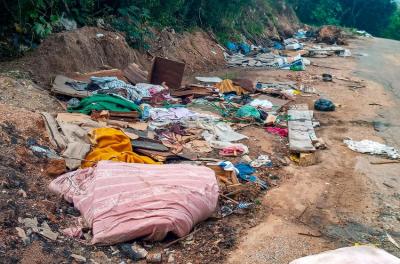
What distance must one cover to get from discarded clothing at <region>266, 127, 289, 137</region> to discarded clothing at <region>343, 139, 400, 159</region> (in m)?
1.10

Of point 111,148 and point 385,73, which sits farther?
point 385,73

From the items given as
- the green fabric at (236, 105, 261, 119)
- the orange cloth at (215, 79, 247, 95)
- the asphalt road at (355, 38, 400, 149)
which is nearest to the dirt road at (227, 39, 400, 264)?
the asphalt road at (355, 38, 400, 149)

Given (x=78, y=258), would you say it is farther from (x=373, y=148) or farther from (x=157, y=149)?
(x=373, y=148)

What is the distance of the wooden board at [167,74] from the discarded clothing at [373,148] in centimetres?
439

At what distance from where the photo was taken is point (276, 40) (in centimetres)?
2377

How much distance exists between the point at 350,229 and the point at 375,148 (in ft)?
10.1

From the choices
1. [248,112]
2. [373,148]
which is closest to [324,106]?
[248,112]

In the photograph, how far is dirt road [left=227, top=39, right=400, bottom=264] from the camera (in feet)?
15.5

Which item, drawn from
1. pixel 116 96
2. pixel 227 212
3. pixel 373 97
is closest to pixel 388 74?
pixel 373 97

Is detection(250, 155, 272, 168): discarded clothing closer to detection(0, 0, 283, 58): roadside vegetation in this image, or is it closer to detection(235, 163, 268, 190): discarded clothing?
detection(235, 163, 268, 190): discarded clothing

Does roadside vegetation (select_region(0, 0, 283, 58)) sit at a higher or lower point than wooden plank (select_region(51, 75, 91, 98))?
higher

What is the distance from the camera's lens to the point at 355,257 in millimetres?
3217

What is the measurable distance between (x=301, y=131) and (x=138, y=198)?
4631mm

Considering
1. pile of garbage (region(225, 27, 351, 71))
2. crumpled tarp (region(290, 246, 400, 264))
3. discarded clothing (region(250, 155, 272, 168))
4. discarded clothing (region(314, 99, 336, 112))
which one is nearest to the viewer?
crumpled tarp (region(290, 246, 400, 264))
